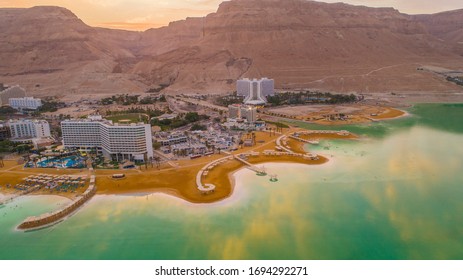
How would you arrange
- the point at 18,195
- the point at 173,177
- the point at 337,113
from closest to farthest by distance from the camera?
1. the point at 18,195
2. the point at 173,177
3. the point at 337,113

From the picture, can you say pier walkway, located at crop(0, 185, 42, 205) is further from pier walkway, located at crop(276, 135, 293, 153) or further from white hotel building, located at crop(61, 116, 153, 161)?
pier walkway, located at crop(276, 135, 293, 153)

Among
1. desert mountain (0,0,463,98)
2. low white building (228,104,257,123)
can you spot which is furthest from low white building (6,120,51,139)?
desert mountain (0,0,463,98)

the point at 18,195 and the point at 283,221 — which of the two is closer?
the point at 283,221

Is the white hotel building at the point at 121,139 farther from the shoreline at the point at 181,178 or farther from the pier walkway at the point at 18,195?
the pier walkway at the point at 18,195

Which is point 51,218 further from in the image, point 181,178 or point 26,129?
point 26,129

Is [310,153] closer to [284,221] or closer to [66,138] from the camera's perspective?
[284,221]

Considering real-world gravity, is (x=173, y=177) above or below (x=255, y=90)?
below

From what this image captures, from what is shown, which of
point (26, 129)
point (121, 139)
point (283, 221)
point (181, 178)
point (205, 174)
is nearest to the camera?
point (283, 221)

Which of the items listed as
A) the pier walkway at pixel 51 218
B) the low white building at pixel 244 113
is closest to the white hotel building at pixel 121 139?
the pier walkway at pixel 51 218

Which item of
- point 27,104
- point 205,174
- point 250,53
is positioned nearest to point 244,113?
point 205,174
